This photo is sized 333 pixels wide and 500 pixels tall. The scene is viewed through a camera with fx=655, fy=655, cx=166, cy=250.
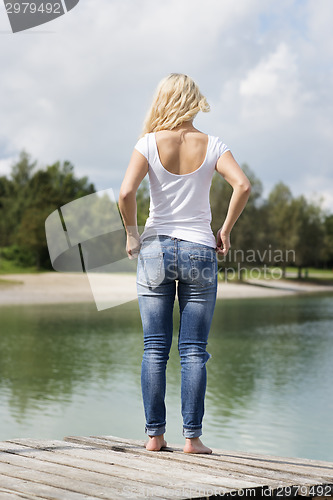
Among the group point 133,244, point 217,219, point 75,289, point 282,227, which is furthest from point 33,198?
point 133,244

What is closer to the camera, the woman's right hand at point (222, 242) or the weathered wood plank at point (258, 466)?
the weathered wood plank at point (258, 466)

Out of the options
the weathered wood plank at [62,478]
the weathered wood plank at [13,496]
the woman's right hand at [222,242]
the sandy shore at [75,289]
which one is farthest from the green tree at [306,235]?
the weathered wood plank at [13,496]

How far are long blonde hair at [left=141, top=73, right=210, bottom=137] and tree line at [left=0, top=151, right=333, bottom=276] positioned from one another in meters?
35.9

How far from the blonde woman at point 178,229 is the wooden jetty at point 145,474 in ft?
0.87

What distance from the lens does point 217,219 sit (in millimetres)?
44219

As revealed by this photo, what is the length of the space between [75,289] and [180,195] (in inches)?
1190

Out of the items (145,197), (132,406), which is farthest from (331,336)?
(145,197)

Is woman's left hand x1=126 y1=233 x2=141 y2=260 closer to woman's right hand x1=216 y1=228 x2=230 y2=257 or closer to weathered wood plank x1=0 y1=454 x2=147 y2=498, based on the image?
woman's right hand x1=216 y1=228 x2=230 y2=257

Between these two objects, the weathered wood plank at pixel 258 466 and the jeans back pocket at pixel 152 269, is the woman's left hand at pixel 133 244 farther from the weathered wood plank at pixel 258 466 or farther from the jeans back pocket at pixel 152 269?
the weathered wood plank at pixel 258 466

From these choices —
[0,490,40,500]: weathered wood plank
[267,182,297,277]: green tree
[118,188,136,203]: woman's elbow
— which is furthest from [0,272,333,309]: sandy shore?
[0,490,40,500]: weathered wood plank

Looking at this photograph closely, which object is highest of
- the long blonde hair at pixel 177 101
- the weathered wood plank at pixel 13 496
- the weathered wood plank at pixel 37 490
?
the long blonde hair at pixel 177 101

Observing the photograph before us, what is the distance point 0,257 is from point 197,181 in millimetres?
41522

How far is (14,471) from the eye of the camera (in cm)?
265

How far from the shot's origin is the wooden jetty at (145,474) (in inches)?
93.1
